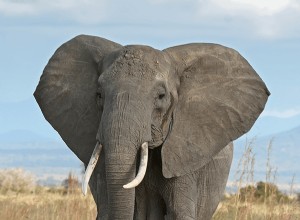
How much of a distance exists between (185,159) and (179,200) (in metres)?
0.36

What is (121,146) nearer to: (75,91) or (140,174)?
(140,174)

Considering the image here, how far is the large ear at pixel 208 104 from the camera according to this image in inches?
320

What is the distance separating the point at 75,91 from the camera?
858 centimetres

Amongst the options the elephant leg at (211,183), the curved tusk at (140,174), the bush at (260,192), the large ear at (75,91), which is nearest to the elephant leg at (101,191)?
the large ear at (75,91)

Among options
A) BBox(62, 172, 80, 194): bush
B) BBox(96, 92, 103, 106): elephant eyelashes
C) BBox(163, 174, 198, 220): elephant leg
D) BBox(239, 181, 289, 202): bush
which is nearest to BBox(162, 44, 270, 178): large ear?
BBox(163, 174, 198, 220): elephant leg

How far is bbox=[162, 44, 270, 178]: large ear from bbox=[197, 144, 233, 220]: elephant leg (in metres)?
0.49

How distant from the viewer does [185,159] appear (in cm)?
818

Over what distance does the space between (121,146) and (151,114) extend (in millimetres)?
551

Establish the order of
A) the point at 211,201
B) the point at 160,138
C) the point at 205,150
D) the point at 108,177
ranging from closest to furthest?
1. the point at 108,177
2. the point at 160,138
3. the point at 205,150
4. the point at 211,201

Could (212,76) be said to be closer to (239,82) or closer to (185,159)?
(239,82)

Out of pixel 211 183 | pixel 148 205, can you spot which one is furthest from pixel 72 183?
pixel 148 205

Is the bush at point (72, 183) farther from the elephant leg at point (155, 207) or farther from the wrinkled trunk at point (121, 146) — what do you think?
the wrinkled trunk at point (121, 146)

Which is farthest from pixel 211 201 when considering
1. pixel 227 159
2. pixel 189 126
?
pixel 189 126

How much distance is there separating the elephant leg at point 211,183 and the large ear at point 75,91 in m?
1.12
